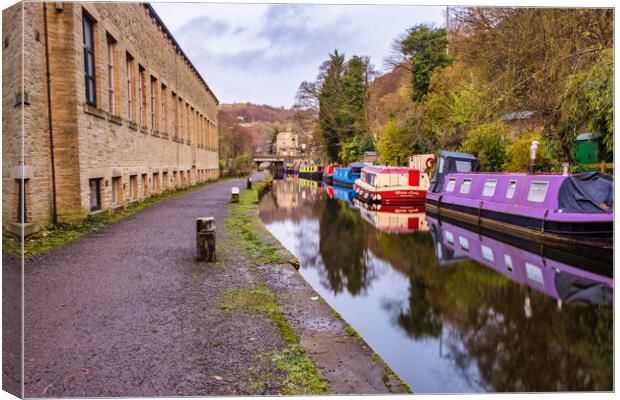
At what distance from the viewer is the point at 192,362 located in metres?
3.02

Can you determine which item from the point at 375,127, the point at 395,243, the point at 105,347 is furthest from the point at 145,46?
the point at 375,127

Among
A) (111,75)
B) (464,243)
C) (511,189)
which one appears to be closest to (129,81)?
(111,75)

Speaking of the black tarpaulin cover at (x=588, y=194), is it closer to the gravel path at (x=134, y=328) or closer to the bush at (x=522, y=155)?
the bush at (x=522, y=155)

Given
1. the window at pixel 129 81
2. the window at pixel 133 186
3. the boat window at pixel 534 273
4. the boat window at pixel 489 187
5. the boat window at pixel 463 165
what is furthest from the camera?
the boat window at pixel 463 165

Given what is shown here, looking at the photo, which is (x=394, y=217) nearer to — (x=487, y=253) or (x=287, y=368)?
(x=487, y=253)

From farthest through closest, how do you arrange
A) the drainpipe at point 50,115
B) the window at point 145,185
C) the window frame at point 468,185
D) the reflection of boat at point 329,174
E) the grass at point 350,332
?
the reflection of boat at point 329,174 < the window at point 145,185 < the window frame at point 468,185 < the drainpipe at point 50,115 < the grass at point 350,332

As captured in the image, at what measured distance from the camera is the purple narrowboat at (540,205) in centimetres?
863

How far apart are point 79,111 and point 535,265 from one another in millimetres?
8504

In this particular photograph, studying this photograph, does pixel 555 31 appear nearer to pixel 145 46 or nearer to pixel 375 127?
pixel 145 46

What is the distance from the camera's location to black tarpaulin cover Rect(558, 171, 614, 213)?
28.4ft

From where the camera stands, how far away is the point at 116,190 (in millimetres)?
10953

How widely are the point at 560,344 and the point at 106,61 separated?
33.3 ft

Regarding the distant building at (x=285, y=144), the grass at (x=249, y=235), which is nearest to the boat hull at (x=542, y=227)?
the grass at (x=249, y=235)

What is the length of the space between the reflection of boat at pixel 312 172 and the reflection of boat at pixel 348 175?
368 inches
